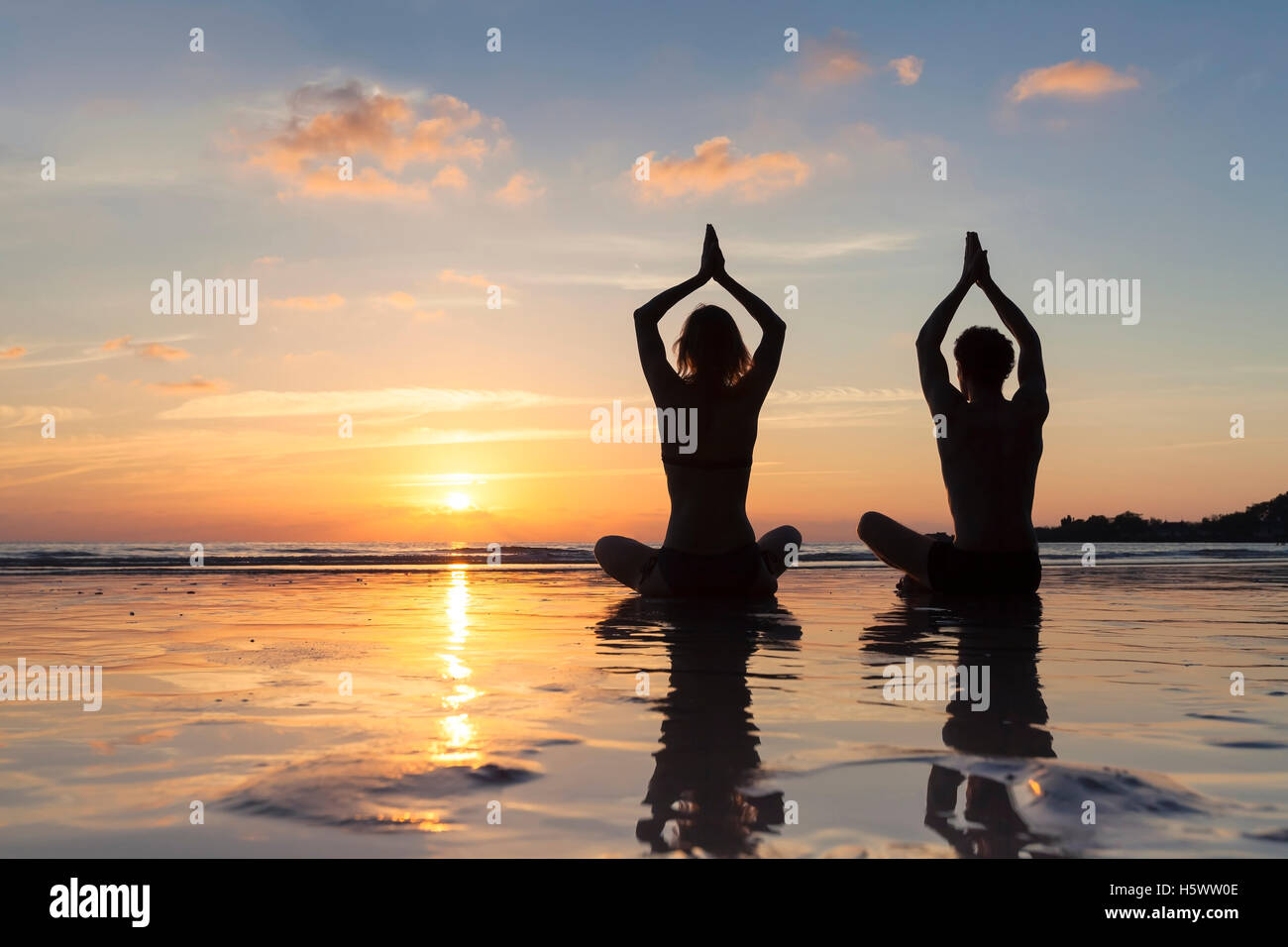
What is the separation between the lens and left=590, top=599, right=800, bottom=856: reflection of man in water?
1.86m

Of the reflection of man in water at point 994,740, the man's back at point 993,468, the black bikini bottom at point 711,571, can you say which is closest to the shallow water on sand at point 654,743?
A: the reflection of man in water at point 994,740

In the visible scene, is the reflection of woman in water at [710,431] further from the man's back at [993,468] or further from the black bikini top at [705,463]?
the man's back at [993,468]

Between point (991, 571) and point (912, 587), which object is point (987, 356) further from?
point (912, 587)

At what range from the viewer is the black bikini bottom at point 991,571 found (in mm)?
6117

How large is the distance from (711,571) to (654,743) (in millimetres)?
3477

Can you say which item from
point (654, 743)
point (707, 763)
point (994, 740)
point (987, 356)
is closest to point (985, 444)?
point (987, 356)

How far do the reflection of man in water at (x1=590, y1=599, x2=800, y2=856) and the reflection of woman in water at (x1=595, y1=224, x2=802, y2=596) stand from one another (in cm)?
152

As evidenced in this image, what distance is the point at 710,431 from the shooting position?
5742 mm

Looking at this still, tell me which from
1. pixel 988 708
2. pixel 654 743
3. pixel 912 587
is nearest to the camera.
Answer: pixel 654 743

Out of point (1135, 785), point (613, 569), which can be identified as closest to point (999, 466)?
point (613, 569)

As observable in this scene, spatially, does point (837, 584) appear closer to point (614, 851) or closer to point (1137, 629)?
point (1137, 629)

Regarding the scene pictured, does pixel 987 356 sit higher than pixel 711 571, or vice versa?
pixel 987 356

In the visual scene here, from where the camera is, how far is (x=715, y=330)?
589 cm
